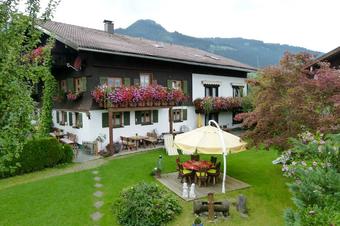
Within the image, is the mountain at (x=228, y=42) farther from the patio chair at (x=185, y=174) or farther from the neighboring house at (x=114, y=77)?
the patio chair at (x=185, y=174)

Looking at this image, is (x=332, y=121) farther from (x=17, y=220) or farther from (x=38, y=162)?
(x=38, y=162)

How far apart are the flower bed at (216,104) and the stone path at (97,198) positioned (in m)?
12.2

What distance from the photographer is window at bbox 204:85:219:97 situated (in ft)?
83.9

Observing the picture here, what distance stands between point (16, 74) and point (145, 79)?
53.9ft

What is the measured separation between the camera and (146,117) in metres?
20.8

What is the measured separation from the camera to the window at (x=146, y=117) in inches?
793

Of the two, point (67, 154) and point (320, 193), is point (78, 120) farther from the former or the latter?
point (320, 193)

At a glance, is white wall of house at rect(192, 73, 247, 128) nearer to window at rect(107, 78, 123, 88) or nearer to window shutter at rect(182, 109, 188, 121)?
window shutter at rect(182, 109, 188, 121)

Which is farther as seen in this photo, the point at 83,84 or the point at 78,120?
the point at 78,120

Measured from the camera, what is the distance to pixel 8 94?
4.47 meters

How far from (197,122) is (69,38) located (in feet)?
41.0

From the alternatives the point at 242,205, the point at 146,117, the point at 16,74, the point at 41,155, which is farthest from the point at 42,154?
the point at 16,74

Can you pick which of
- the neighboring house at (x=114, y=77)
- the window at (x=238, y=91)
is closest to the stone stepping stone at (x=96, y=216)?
the neighboring house at (x=114, y=77)

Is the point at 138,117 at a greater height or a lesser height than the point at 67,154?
greater
